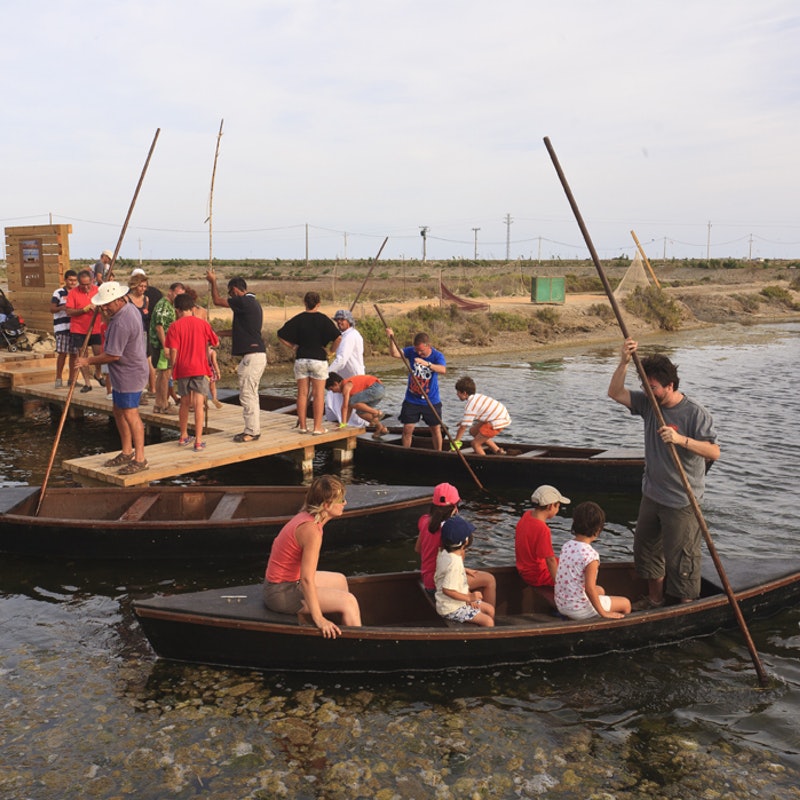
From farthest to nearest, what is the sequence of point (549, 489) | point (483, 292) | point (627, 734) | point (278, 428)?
point (483, 292) → point (278, 428) → point (549, 489) → point (627, 734)

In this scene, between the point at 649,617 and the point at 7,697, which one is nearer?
the point at 7,697

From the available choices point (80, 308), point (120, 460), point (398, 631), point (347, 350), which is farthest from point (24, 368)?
Result: point (398, 631)

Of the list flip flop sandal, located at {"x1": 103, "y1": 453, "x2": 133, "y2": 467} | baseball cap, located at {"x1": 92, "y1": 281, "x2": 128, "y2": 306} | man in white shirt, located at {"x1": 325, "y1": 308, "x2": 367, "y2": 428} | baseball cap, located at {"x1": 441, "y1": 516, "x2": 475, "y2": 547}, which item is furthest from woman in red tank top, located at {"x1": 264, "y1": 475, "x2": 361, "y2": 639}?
man in white shirt, located at {"x1": 325, "y1": 308, "x2": 367, "y2": 428}

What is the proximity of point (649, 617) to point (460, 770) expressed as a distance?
7.09ft

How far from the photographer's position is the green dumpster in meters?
40.5

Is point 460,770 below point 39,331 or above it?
below

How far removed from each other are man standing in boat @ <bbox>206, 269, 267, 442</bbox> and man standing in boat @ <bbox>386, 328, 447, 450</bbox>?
72.9 inches

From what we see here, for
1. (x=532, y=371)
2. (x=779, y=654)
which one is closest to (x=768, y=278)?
(x=532, y=371)

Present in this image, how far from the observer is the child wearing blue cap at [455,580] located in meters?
6.42

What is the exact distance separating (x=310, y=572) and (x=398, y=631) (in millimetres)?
868

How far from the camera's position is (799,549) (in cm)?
973

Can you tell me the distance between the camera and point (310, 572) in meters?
6.04

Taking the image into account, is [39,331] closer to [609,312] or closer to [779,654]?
[779,654]

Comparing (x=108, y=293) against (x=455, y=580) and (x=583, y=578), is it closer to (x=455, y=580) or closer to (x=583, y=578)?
(x=455, y=580)
